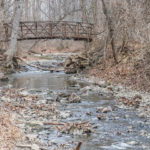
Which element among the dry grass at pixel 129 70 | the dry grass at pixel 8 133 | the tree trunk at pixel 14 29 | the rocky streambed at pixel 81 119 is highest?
the tree trunk at pixel 14 29

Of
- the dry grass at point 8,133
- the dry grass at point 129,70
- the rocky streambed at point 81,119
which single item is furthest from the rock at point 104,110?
the dry grass at point 129,70

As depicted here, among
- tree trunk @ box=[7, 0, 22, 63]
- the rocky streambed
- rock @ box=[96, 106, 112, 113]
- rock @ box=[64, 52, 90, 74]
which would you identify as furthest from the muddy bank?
tree trunk @ box=[7, 0, 22, 63]

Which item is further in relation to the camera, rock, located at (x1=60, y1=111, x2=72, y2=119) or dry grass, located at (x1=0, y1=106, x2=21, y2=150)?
rock, located at (x1=60, y1=111, x2=72, y2=119)

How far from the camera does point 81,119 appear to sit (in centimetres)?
956

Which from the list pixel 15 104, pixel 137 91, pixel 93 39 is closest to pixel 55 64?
pixel 93 39

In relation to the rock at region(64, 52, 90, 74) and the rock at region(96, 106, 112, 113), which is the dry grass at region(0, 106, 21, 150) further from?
the rock at region(64, 52, 90, 74)

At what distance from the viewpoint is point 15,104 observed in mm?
11562

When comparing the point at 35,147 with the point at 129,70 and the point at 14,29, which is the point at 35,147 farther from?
the point at 14,29

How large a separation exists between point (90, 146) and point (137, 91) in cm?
746

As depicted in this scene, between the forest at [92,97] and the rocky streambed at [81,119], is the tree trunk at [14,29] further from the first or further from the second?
the rocky streambed at [81,119]

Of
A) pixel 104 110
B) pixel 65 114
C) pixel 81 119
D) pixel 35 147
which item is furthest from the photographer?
pixel 104 110

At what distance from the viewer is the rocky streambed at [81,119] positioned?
7.35 metres

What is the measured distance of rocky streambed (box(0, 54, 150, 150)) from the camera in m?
7.35

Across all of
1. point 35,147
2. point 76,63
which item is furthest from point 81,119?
point 76,63
